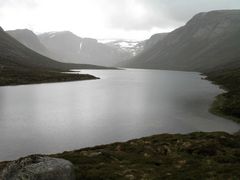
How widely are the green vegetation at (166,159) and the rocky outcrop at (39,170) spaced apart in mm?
2449

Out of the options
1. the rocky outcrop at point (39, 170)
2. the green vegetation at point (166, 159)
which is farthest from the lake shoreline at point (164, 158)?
the rocky outcrop at point (39, 170)

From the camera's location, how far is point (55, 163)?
2480 centimetres

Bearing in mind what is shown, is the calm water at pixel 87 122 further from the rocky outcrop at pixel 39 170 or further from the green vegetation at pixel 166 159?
the rocky outcrop at pixel 39 170

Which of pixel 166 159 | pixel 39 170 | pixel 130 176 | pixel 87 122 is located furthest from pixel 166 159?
pixel 87 122

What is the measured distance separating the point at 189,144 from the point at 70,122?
108 ft

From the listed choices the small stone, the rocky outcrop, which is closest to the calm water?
the rocky outcrop

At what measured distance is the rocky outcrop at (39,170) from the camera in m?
23.0

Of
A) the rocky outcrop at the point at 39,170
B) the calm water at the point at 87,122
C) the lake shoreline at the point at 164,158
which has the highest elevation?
the rocky outcrop at the point at 39,170

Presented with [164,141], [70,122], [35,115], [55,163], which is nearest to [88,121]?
[70,122]

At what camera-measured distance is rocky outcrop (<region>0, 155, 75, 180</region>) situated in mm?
22953

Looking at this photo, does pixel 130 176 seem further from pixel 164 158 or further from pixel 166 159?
pixel 164 158

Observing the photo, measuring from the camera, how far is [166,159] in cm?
3409

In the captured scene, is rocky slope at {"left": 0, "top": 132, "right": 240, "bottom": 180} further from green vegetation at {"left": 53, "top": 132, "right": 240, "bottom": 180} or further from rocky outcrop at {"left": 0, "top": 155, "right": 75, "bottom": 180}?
rocky outcrop at {"left": 0, "top": 155, "right": 75, "bottom": 180}

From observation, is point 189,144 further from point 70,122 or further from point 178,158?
point 70,122
